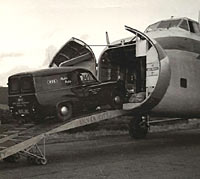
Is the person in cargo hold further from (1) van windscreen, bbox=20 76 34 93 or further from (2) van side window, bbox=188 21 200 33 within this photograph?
(2) van side window, bbox=188 21 200 33

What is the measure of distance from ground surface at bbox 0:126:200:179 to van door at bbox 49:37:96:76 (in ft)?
10.4

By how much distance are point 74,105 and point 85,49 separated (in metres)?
3.69

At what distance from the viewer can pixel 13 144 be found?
30.8 feet

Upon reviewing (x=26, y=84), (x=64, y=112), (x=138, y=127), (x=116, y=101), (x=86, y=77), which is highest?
(x=86, y=77)

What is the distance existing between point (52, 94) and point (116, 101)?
263 centimetres

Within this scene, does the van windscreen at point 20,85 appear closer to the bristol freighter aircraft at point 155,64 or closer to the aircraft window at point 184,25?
the bristol freighter aircraft at point 155,64

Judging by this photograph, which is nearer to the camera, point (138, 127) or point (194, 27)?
point (194, 27)

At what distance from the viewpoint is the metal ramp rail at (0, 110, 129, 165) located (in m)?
9.28

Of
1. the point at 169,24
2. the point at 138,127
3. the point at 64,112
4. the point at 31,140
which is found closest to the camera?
the point at 31,140

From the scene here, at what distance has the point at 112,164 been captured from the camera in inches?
369

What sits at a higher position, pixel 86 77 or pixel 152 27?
pixel 152 27

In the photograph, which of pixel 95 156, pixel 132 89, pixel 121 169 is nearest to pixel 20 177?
pixel 121 169

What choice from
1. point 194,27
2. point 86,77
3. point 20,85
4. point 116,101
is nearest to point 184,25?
point 194,27

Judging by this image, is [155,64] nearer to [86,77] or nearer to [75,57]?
[86,77]
